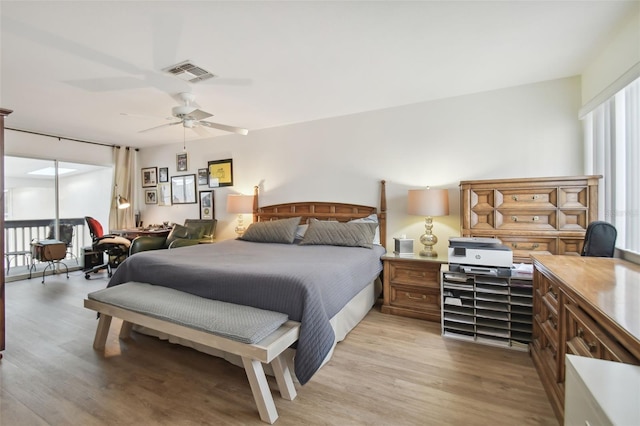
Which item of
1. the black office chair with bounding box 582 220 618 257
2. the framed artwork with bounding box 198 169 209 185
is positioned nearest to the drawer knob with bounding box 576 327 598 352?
the black office chair with bounding box 582 220 618 257

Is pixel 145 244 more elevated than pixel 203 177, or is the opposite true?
pixel 203 177

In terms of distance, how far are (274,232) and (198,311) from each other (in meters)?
1.95

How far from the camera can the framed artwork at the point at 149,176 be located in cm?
586

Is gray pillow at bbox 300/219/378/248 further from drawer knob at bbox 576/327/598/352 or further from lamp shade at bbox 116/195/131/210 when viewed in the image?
lamp shade at bbox 116/195/131/210

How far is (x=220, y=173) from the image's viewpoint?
16.6 ft

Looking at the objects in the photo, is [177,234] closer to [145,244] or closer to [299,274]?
[145,244]

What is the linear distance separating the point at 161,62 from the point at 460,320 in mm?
3443

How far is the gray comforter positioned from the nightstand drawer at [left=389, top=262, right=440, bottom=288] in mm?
237

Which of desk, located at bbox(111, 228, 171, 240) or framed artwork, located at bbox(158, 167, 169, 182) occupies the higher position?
framed artwork, located at bbox(158, 167, 169, 182)

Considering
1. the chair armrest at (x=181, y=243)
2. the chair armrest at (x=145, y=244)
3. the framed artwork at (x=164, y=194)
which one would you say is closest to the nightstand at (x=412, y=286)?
the chair armrest at (x=181, y=243)

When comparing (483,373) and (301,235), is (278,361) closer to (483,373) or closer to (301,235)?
(483,373)

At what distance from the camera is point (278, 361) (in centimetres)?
170

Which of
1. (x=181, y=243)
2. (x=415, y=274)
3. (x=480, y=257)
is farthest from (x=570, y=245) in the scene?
(x=181, y=243)

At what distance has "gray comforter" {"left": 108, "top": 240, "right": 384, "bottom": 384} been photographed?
1772 millimetres
